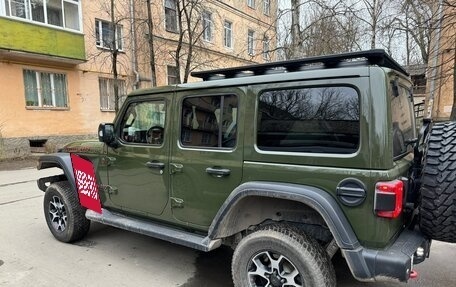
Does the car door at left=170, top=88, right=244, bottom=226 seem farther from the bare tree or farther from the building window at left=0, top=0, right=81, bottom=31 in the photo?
the building window at left=0, top=0, right=81, bottom=31

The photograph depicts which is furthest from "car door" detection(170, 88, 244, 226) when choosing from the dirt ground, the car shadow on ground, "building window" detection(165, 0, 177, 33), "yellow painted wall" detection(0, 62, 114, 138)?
"building window" detection(165, 0, 177, 33)

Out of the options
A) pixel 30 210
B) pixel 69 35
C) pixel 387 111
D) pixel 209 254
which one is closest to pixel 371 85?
pixel 387 111

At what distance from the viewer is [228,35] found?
2306cm

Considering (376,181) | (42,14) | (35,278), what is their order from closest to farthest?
1. (376,181)
2. (35,278)
3. (42,14)

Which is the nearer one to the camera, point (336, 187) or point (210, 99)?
point (336, 187)

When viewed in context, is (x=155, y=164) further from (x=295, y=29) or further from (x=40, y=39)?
(x=40, y=39)

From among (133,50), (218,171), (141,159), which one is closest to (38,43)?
(133,50)

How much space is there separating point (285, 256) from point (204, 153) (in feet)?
3.66

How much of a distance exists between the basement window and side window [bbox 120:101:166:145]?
11655 mm

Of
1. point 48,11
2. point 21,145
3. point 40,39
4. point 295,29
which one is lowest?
point 21,145

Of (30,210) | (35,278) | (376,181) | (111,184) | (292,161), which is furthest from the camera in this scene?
(30,210)

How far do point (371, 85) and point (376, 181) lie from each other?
0.65 metres

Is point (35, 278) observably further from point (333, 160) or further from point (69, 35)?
point (69, 35)

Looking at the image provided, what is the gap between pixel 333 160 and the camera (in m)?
2.38
